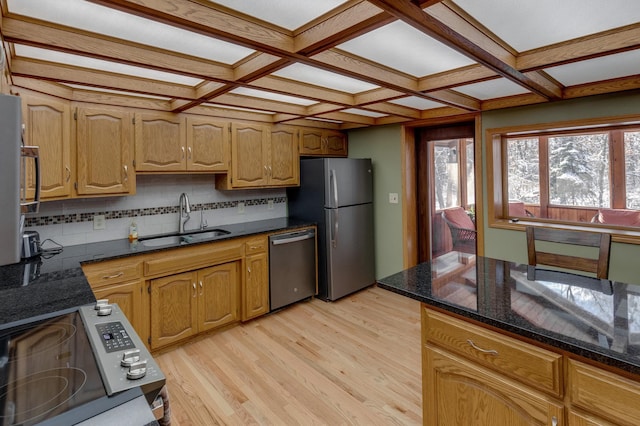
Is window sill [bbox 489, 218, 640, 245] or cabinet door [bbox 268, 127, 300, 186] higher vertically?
cabinet door [bbox 268, 127, 300, 186]

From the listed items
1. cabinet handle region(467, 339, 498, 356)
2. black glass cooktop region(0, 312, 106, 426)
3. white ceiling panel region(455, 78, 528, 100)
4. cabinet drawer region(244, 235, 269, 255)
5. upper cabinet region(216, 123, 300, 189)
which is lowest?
cabinet handle region(467, 339, 498, 356)

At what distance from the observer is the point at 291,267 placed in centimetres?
372

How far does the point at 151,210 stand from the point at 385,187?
2567 mm

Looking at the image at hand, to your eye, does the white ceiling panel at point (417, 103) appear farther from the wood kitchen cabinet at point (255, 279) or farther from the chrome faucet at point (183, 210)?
the chrome faucet at point (183, 210)

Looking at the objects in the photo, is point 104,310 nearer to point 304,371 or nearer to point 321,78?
point 304,371

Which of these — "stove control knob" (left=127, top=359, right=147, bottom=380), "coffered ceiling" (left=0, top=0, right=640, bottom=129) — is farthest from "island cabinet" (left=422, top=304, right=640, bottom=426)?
"coffered ceiling" (left=0, top=0, right=640, bottom=129)

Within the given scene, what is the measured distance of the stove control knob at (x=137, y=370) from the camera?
954 mm

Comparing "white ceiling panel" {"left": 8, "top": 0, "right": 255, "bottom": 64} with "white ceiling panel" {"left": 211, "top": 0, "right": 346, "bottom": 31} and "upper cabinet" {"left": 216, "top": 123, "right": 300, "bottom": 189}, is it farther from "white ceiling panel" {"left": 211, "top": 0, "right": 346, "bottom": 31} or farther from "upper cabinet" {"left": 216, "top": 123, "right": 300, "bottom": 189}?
"upper cabinet" {"left": 216, "top": 123, "right": 300, "bottom": 189}

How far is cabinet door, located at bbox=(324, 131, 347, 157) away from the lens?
4.36 meters

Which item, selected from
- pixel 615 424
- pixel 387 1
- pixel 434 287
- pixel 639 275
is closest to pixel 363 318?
pixel 434 287

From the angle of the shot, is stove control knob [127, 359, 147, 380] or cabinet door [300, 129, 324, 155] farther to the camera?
cabinet door [300, 129, 324, 155]

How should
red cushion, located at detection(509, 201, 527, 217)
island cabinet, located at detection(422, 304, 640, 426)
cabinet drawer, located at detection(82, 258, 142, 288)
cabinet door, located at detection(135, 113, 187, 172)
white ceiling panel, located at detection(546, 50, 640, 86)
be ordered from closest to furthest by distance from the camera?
island cabinet, located at detection(422, 304, 640, 426) → white ceiling panel, located at detection(546, 50, 640, 86) → cabinet drawer, located at detection(82, 258, 142, 288) → cabinet door, located at detection(135, 113, 187, 172) → red cushion, located at detection(509, 201, 527, 217)

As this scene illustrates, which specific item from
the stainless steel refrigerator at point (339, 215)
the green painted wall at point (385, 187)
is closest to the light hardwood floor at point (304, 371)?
the stainless steel refrigerator at point (339, 215)

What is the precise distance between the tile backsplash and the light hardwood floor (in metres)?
1.14
